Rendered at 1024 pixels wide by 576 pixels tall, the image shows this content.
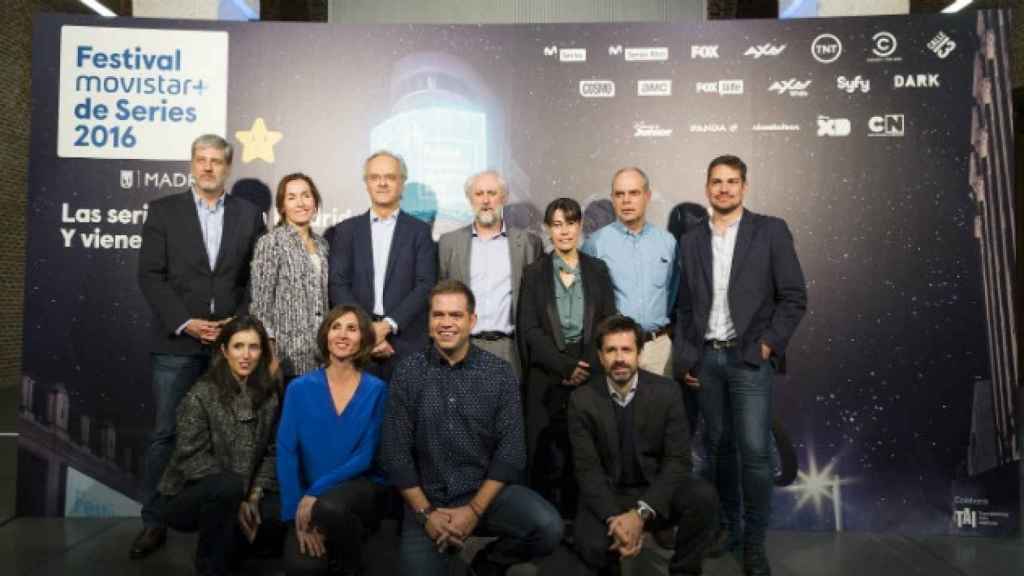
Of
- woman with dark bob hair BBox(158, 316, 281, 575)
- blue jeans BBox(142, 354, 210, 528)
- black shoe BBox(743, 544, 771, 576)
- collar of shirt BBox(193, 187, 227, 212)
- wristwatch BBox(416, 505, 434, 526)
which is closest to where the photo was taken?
wristwatch BBox(416, 505, 434, 526)

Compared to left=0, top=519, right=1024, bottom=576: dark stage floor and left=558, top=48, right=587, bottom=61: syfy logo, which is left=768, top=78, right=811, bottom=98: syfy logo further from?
left=0, top=519, right=1024, bottom=576: dark stage floor

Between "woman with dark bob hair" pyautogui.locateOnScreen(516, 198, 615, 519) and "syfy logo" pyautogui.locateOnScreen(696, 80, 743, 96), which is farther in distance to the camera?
"syfy logo" pyautogui.locateOnScreen(696, 80, 743, 96)

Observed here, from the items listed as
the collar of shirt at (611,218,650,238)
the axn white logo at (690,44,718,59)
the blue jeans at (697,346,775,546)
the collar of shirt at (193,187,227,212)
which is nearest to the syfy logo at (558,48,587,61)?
the axn white logo at (690,44,718,59)

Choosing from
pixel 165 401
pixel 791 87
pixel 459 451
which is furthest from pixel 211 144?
pixel 791 87

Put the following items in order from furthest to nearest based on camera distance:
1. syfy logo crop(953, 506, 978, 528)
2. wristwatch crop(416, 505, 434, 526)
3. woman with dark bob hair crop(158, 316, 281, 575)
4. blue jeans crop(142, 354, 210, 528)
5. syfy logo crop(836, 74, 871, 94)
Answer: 1. syfy logo crop(836, 74, 871, 94)
2. syfy logo crop(953, 506, 978, 528)
3. blue jeans crop(142, 354, 210, 528)
4. woman with dark bob hair crop(158, 316, 281, 575)
5. wristwatch crop(416, 505, 434, 526)

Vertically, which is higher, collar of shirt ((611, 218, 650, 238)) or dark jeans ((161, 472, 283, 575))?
collar of shirt ((611, 218, 650, 238))

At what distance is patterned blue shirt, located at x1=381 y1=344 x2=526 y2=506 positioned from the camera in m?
2.68

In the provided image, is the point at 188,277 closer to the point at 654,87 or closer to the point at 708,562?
the point at 654,87

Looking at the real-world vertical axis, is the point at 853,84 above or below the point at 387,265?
above

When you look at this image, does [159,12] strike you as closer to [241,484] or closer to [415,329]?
[415,329]

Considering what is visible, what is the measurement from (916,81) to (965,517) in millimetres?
2122

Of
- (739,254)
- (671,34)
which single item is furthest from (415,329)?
(671,34)

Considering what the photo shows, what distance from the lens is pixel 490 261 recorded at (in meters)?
3.56

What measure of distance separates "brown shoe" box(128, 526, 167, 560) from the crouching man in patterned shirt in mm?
1327
